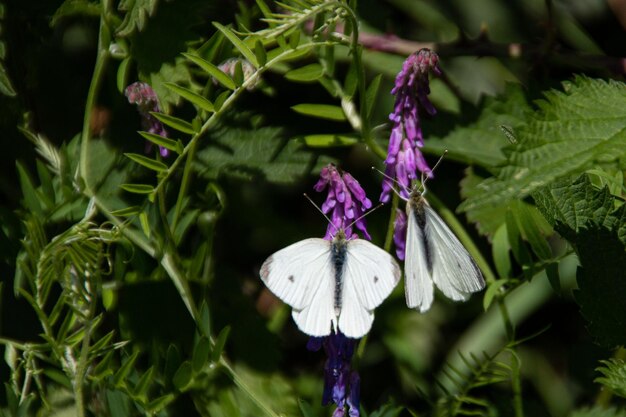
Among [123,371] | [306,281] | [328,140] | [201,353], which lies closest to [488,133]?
[328,140]

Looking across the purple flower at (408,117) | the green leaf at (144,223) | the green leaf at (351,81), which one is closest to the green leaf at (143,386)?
the green leaf at (144,223)

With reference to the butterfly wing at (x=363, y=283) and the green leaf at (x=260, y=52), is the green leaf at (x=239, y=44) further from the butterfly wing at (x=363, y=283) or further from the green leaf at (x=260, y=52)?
the butterfly wing at (x=363, y=283)

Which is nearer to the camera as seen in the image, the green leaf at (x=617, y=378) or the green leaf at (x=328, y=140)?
the green leaf at (x=617, y=378)

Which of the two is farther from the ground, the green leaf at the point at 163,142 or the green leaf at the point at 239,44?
the green leaf at the point at 239,44

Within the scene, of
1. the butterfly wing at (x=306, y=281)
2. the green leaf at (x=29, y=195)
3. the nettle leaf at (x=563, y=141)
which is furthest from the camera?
the green leaf at (x=29, y=195)

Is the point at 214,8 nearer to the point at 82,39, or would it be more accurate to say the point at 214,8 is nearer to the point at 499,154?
the point at 82,39

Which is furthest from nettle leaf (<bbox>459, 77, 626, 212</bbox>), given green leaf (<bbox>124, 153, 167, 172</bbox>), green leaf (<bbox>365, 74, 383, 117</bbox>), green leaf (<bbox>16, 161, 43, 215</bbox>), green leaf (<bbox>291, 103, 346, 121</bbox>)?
green leaf (<bbox>16, 161, 43, 215</bbox>)
